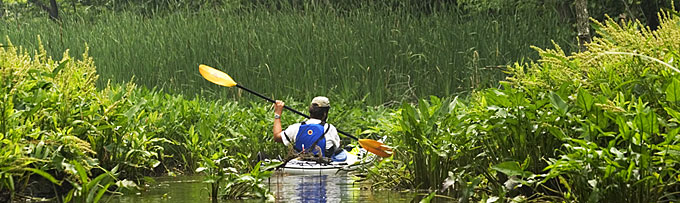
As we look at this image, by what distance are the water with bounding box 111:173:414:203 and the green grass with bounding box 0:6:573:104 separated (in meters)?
4.71

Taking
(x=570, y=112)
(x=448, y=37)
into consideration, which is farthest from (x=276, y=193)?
(x=448, y=37)

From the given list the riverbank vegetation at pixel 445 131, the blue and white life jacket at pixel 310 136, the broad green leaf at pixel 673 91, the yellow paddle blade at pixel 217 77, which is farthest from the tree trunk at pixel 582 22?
the broad green leaf at pixel 673 91

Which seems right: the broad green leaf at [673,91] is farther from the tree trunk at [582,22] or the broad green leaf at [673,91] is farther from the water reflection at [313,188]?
the tree trunk at [582,22]

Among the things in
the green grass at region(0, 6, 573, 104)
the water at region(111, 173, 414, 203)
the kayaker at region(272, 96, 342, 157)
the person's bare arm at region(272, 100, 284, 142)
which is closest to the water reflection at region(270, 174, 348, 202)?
the water at region(111, 173, 414, 203)

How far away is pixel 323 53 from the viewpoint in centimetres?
1633

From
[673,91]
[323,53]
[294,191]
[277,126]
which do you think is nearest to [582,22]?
[277,126]

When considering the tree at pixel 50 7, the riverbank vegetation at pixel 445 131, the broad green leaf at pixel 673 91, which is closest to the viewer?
the riverbank vegetation at pixel 445 131

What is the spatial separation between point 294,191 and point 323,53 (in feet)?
24.4

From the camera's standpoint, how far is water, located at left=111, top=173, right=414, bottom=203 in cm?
828

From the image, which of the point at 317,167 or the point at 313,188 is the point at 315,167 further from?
the point at 313,188

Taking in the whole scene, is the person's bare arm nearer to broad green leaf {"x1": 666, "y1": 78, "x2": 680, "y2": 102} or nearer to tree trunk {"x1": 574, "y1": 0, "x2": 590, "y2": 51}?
tree trunk {"x1": 574, "y1": 0, "x2": 590, "y2": 51}

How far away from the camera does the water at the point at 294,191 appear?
27.2ft

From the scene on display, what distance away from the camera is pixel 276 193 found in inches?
350

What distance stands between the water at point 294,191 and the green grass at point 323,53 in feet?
15.4
